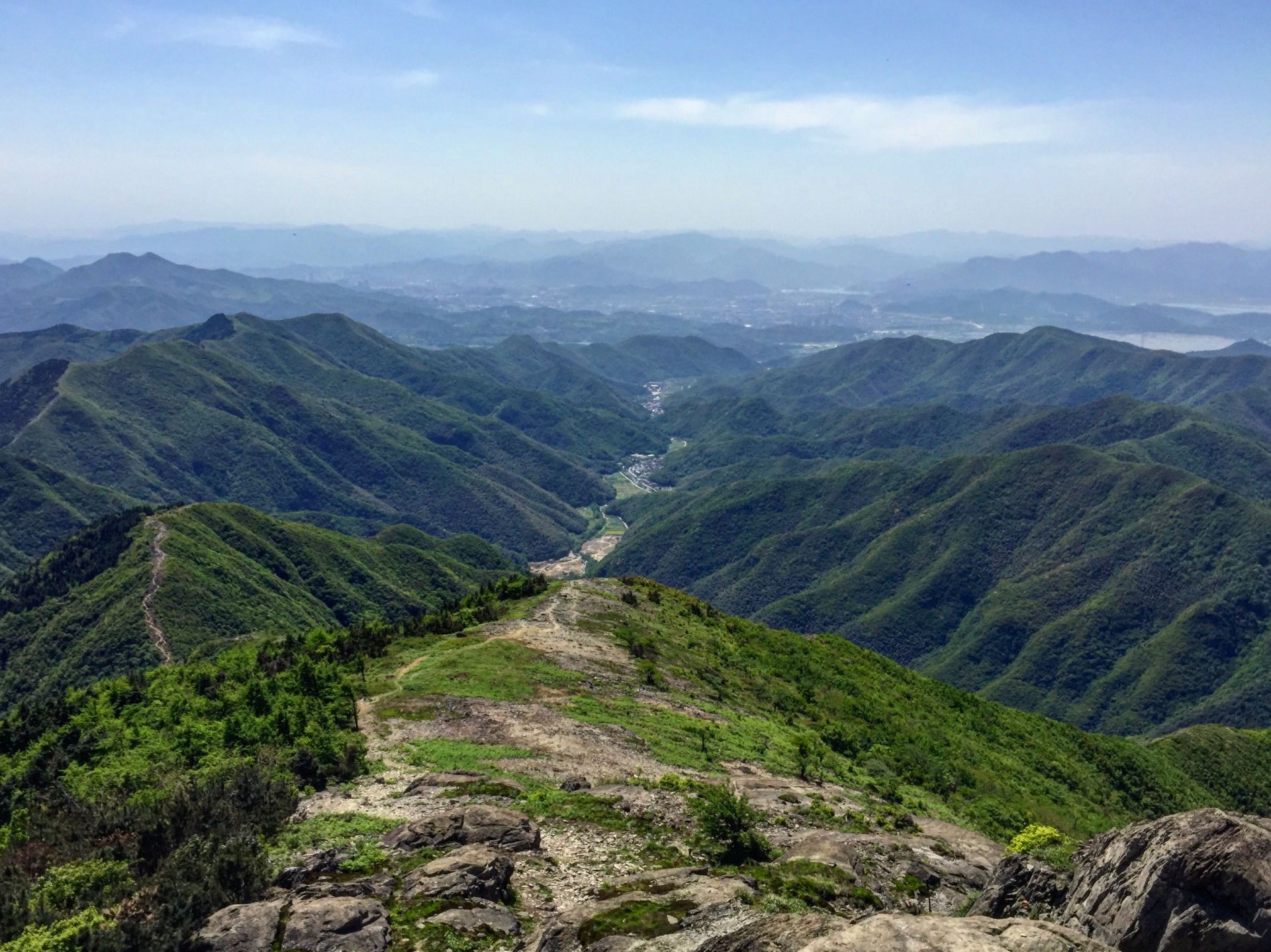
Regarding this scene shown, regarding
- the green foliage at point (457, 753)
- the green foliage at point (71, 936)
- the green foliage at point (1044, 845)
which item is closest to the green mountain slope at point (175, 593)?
the green foliage at point (457, 753)

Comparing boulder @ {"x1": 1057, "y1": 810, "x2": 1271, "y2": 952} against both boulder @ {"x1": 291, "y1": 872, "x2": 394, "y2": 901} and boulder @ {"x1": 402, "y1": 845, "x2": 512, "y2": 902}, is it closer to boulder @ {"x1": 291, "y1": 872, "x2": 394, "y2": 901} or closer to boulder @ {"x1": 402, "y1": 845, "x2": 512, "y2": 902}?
boulder @ {"x1": 402, "y1": 845, "x2": 512, "y2": 902}

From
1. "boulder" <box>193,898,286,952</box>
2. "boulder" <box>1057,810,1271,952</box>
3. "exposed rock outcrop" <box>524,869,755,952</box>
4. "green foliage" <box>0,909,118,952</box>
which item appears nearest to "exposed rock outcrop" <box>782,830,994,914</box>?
"exposed rock outcrop" <box>524,869,755,952</box>

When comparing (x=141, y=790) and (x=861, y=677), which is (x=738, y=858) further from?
(x=861, y=677)

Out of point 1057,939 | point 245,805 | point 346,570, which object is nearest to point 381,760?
point 245,805

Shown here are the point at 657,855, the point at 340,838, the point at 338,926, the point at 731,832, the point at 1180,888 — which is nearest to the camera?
the point at 1180,888

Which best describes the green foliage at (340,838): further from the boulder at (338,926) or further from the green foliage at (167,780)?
the boulder at (338,926)

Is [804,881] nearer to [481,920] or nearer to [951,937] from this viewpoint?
[951,937]

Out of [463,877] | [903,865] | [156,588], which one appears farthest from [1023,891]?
[156,588]
